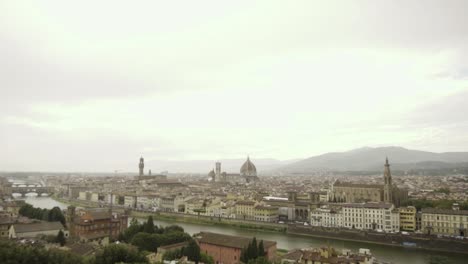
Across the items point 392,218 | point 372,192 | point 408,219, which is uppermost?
point 372,192

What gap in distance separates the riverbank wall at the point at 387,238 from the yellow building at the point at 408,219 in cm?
332

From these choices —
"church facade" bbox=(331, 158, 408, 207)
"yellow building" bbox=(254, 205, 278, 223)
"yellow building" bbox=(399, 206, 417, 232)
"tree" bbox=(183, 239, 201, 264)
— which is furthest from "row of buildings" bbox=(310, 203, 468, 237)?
"tree" bbox=(183, 239, 201, 264)

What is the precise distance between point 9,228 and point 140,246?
7064mm

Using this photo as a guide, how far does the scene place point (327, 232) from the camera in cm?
2486

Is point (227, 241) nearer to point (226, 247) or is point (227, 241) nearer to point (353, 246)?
point (226, 247)

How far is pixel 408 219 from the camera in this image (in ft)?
83.5

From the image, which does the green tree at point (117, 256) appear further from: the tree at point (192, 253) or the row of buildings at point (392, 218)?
the row of buildings at point (392, 218)

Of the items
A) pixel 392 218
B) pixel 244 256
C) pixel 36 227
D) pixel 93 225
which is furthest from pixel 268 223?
pixel 36 227

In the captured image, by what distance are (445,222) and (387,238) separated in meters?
4.03

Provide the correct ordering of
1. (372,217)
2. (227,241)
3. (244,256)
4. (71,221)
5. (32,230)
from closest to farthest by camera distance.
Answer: (244,256) → (227,241) → (32,230) → (71,221) → (372,217)

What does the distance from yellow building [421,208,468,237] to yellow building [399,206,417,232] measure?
0.72 meters

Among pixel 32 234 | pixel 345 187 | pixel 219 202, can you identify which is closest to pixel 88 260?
pixel 32 234

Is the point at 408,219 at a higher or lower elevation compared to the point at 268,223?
higher

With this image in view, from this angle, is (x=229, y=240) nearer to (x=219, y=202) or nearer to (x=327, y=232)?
(x=327, y=232)
